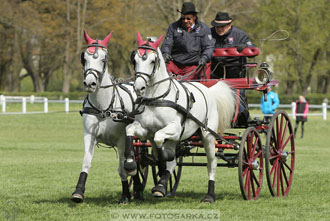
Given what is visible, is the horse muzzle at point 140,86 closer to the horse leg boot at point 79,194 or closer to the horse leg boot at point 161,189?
the horse leg boot at point 161,189

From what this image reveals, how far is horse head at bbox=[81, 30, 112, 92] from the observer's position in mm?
7793

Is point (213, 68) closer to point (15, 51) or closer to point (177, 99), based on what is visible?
point (177, 99)

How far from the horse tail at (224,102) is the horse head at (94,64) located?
1.78 metres

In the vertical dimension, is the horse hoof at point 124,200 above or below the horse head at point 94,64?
below

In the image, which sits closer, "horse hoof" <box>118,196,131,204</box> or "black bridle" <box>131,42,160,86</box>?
"black bridle" <box>131,42,160,86</box>

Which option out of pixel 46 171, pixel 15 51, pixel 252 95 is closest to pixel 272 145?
pixel 46 171

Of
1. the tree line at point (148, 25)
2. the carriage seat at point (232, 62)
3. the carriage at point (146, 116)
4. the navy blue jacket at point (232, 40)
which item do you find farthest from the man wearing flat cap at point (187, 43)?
the tree line at point (148, 25)

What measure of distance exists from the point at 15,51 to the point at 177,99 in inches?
1770

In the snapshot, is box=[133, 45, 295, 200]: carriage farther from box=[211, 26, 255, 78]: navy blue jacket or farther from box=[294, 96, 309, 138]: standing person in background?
box=[294, 96, 309, 138]: standing person in background

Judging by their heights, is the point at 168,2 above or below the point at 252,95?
above

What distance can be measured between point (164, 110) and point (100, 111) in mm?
879

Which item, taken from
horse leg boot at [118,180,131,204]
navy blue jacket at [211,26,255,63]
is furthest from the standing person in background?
horse leg boot at [118,180,131,204]

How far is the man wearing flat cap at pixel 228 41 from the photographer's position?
995 centimetres

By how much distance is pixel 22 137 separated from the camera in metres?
23.7
